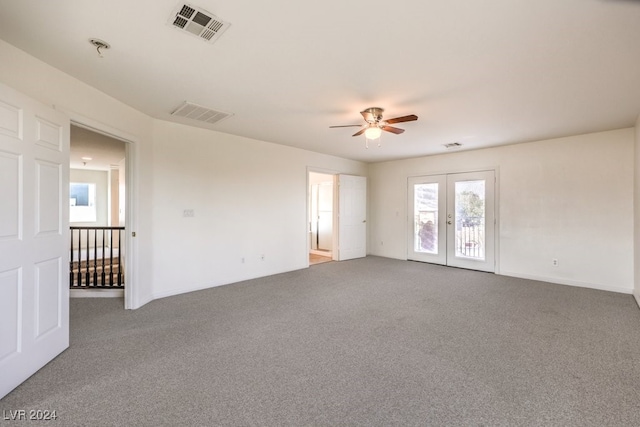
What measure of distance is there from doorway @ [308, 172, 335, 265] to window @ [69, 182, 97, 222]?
6769mm

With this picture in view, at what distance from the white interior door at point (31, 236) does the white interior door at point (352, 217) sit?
17.2 feet

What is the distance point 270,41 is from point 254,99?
1214mm

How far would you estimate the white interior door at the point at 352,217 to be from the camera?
7.05m

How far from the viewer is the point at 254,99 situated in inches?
132

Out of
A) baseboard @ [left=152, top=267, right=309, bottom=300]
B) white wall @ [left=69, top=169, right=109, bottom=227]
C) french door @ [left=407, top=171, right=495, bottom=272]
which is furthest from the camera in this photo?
white wall @ [left=69, top=169, right=109, bottom=227]

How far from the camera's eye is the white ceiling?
187 centimetres

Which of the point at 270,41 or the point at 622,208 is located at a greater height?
the point at 270,41

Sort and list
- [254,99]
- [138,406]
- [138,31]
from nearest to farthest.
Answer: [138,406] → [138,31] → [254,99]

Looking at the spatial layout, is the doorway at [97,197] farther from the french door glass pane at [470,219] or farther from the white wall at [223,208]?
the french door glass pane at [470,219]

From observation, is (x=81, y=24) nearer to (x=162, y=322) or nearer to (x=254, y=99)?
(x=254, y=99)

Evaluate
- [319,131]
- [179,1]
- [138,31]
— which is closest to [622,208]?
[319,131]

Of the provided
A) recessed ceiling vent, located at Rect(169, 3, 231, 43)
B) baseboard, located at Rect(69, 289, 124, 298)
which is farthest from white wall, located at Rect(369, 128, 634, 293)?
baseboard, located at Rect(69, 289, 124, 298)

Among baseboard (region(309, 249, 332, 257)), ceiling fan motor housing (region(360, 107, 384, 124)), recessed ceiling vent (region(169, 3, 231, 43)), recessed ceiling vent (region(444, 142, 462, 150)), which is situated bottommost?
baseboard (region(309, 249, 332, 257))

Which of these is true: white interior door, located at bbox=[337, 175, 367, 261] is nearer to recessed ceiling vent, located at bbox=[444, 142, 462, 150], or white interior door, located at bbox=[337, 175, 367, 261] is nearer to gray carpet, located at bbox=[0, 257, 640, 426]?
recessed ceiling vent, located at bbox=[444, 142, 462, 150]
